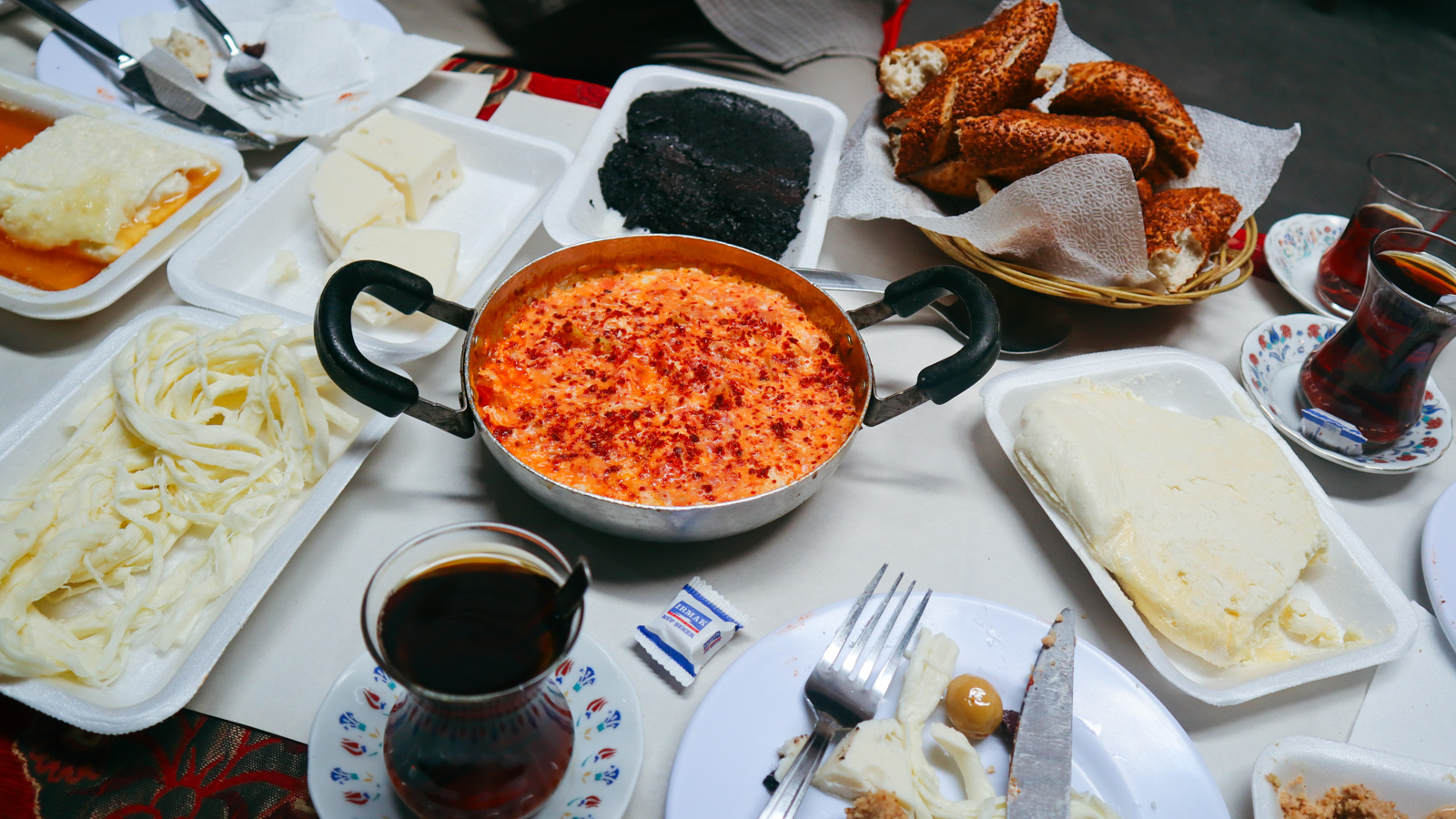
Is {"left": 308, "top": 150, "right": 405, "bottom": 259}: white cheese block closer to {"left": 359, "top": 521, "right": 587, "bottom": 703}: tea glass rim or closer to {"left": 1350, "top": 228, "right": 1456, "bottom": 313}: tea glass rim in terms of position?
{"left": 359, "top": 521, "right": 587, "bottom": 703}: tea glass rim

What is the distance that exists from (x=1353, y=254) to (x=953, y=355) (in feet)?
3.70

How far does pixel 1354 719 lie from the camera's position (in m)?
1.17

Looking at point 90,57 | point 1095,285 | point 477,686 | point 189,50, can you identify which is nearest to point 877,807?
point 477,686

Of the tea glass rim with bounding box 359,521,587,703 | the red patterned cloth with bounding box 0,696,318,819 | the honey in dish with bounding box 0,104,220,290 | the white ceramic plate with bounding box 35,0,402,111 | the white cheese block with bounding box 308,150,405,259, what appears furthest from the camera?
the white ceramic plate with bounding box 35,0,402,111

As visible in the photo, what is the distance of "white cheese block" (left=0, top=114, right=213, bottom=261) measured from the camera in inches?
56.2

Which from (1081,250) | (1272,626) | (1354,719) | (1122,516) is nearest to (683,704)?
(1122,516)

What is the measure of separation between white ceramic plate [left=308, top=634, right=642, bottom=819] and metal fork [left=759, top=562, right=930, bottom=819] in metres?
0.17

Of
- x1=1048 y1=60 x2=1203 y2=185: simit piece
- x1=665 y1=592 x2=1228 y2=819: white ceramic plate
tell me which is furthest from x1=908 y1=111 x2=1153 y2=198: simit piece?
x1=665 y1=592 x2=1228 y2=819: white ceramic plate

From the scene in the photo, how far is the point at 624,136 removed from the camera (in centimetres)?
188

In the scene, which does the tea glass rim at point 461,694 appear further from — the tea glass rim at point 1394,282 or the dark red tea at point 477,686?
the tea glass rim at point 1394,282

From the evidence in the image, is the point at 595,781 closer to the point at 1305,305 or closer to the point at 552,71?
the point at 1305,305

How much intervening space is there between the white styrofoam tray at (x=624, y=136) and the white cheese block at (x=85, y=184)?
0.70 m

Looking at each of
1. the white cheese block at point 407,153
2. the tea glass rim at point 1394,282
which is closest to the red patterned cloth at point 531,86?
the white cheese block at point 407,153

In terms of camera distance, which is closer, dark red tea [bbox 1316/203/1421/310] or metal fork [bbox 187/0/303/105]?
dark red tea [bbox 1316/203/1421/310]
